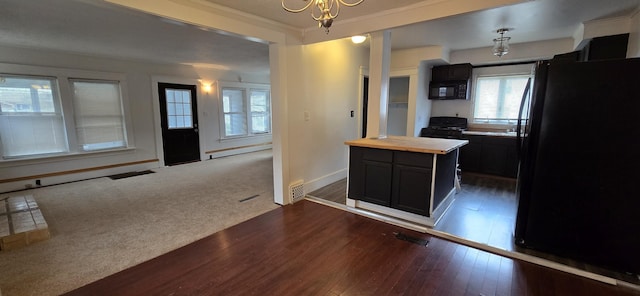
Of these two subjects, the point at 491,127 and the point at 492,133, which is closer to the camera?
the point at 492,133

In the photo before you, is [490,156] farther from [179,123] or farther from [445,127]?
[179,123]

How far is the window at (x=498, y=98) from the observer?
5094 mm

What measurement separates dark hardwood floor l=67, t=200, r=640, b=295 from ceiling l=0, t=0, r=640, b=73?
2.12 m

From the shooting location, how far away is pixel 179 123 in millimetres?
6434

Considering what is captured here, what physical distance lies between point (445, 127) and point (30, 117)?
24.9 feet

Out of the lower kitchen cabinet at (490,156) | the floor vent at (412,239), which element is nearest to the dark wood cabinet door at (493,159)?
the lower kitchen cabinet at (490,156)

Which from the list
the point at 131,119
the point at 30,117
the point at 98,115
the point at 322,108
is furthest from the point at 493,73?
the point at 30,117

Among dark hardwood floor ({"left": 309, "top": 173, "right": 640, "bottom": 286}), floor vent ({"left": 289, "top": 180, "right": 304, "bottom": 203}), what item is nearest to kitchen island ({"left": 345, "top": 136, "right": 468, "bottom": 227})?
dark hardwood floor ({"left": 309, "top": 173, "right": 640, "bottom": 286})

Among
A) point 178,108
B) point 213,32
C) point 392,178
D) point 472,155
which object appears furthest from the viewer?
point 178,108

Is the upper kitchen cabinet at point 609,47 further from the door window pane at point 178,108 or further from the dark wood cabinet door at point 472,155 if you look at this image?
the door window pane at point 178,108

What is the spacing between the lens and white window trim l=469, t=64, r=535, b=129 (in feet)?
16.3

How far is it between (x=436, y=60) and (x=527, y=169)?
3068 mm

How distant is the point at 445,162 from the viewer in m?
3.08

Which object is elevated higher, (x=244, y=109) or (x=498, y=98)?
(x=498, y=98)
